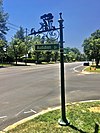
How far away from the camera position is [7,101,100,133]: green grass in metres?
7.09

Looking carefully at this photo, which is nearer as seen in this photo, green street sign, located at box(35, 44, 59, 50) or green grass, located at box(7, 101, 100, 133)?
green grass, located at box(7, 101, 100, 133)

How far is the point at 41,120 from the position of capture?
809 centimetres

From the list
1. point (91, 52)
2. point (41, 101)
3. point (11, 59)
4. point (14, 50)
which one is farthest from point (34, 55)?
point (41, 101)

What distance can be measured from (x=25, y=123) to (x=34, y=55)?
72.9 meters

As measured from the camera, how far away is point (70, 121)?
7887 millimetres

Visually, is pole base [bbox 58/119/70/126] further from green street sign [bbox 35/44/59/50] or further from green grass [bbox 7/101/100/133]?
green street sign [bbox 35/44/59/50]

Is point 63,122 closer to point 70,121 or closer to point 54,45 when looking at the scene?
point 70,121

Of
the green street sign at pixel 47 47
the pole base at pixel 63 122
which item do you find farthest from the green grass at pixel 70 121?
the green street sign at pixel 47 47

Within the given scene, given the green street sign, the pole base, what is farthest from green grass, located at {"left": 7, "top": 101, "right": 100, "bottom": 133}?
the green street sign

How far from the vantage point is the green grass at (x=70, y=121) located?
7086mm

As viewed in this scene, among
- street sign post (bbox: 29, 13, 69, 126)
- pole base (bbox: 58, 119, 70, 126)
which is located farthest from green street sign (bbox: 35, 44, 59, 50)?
pole base (bbox: 58, 119, 70, 126)

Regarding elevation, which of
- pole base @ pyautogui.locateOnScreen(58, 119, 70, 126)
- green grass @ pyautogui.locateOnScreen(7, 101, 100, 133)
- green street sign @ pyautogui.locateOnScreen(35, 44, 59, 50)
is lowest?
green grass @ pyautogui.locateOnScreen(7, 101, 100, 133)

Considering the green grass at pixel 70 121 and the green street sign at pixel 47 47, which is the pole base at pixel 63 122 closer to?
the green grass at pixel 70 121

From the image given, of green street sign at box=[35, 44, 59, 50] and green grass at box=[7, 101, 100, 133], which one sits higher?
green street sign at box=[35, 44, 59, 50]
